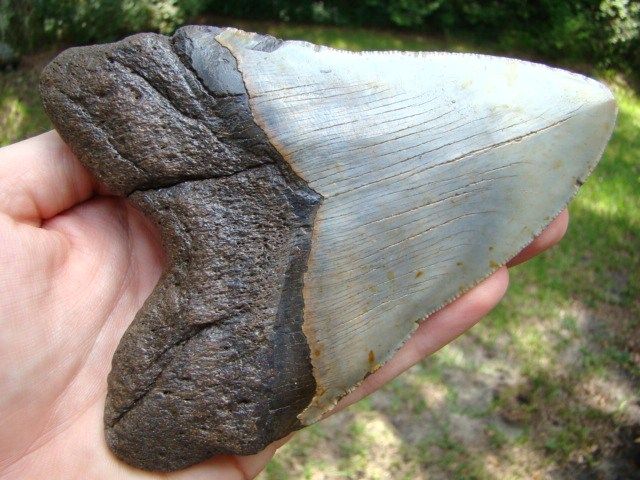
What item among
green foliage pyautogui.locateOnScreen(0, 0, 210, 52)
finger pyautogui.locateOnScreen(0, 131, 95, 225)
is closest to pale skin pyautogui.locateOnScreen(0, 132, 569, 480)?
finger pyautogui.locateOnScreen(0, 131, 95, 225)

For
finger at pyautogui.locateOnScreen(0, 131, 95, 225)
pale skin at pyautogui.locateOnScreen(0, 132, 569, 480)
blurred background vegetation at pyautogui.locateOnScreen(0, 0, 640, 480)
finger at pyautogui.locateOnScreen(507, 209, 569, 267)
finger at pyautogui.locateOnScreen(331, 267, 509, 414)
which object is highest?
finger at pyautogui.locateOnScreen(0, 131, 95, 225)

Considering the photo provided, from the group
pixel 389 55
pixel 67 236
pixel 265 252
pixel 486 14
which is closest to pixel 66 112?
pixel 67 236

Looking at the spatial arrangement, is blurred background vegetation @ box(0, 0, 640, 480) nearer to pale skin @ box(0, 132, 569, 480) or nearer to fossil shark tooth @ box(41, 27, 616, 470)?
pale skin @ box(0, 132, 569, 480)

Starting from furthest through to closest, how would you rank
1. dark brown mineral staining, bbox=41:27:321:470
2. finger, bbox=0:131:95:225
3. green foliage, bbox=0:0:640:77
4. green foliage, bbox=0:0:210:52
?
green foliage, bbox=0:0:640:77 < green foliage, bbox=0:0:210:52 < finger, bbox=0:131:95:225 < dark brown mineral staining, bbox=41:27:321:470

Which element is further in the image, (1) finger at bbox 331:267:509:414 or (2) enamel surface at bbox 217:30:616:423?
(1) finger at bbox 331:267:509:414

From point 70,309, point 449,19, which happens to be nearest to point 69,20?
point 70,309

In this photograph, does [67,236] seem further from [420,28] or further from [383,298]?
[420,28]

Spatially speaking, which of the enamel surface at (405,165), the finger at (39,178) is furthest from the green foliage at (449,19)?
the enamel surface at (405,165)

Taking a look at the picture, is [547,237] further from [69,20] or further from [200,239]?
[69,20]
